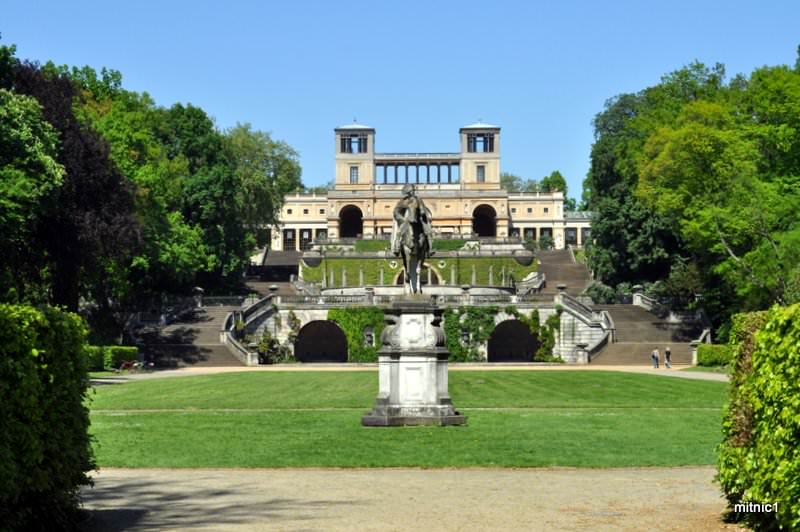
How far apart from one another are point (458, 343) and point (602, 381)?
26310 millimetres

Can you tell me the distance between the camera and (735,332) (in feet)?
40.2

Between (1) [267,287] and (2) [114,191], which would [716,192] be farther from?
(1) [267,287]

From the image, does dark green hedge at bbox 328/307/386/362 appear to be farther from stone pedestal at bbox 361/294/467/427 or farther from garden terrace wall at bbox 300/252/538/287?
stone pedestal at bbox 361/294/467/427

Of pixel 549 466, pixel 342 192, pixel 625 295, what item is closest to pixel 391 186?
pixel 342 192

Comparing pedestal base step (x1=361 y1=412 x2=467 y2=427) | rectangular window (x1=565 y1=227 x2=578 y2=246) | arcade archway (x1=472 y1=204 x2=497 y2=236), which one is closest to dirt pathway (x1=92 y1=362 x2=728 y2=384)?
pedestal base step (x1=361 y1=412 x2=467 y2=427)

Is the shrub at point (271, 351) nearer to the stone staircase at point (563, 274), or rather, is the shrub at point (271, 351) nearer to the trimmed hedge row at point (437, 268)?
the stone staircase at point (563, 274)

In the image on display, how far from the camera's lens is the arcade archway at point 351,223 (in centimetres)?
12480

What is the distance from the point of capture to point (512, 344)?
74188 mm

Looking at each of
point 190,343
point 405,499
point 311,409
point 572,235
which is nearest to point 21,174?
point 311,409

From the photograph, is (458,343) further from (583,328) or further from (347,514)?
(347,514)

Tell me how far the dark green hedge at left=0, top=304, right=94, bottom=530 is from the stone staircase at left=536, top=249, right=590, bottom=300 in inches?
2764

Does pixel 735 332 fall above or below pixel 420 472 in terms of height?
above

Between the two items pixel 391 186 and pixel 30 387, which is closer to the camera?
pixel 30 387

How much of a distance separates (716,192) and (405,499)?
4576 centimetres
